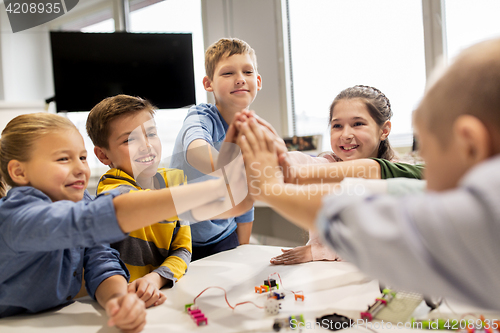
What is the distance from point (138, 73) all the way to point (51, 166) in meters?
1.64

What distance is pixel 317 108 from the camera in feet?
8.01

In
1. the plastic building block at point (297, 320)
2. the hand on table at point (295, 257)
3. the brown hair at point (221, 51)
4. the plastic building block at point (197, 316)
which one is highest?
the brown hair at point (221, 51)

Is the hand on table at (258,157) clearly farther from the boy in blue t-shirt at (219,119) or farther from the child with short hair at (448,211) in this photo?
the child with short hair at (448,211)

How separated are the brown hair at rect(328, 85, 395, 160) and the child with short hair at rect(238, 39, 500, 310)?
2.48 ft

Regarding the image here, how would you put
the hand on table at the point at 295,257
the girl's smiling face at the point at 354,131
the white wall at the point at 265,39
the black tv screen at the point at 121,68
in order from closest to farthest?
the hand on table at the point at 295,257 → the girl's smiling face at the point at 354,131 → the black tv screen at the point at 121,68 → the white wall at the point at 265,39

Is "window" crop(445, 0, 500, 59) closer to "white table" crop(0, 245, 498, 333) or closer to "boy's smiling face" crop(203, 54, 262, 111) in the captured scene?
"boy's smiling face" crop(203, 54, 262, 111)

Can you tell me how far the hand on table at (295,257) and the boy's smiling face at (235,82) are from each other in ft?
1.54

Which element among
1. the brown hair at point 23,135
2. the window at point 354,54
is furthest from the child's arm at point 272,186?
the window at point 354,54

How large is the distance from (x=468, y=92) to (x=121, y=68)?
2112 mm

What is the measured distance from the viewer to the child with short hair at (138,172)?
2.78ft

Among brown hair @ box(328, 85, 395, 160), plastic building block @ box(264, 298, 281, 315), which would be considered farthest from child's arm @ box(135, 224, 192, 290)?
brown hair @ box(328, 85, 395, 160)

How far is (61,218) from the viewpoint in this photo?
56 centimetres

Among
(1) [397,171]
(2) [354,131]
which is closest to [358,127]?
(2) [354,131]

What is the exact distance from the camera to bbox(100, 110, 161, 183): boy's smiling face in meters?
0.92
